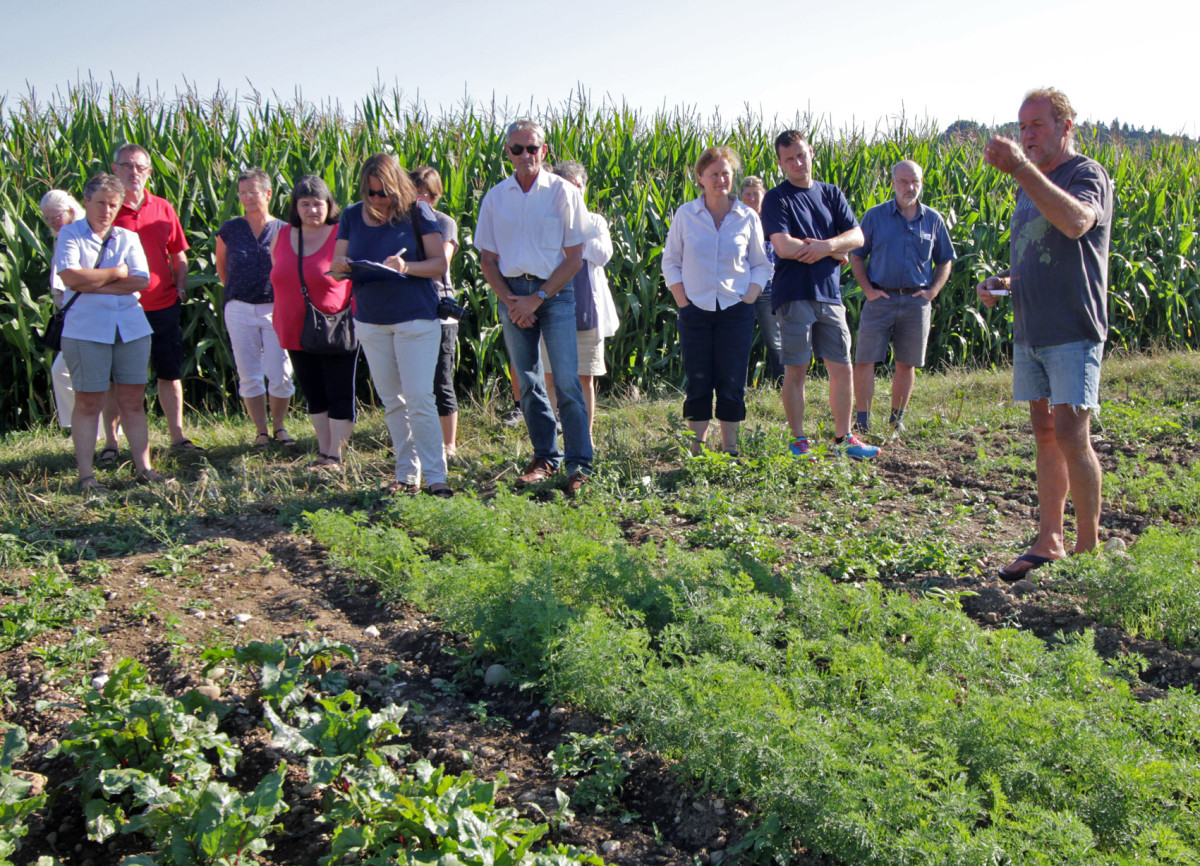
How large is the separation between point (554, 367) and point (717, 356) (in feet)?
3.89

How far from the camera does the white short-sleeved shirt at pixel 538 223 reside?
571 cm

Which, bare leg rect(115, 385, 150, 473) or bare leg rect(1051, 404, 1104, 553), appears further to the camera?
bare leg rect(115, 385, 150, 473)

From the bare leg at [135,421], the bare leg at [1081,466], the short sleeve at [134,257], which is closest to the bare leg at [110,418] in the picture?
the bare leg at [135,421]

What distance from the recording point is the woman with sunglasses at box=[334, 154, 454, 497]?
18.1ft

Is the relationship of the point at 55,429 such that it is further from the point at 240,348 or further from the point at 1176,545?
the point at 1176,545

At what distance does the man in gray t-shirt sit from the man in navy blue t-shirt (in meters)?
1.83

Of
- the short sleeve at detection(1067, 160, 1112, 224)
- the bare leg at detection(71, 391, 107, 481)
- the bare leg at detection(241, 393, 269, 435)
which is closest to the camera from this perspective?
the short sleeve at detection(1067, 160, 1112, 224)

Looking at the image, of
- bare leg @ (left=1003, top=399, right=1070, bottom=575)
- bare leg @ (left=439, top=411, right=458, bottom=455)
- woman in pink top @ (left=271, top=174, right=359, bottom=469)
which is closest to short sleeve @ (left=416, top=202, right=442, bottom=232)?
woman in pink top @ (left=271, top=174, right=359, bottom=469)

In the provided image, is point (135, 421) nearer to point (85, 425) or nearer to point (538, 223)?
point (85, 425)

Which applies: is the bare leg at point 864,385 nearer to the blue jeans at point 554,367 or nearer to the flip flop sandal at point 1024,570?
the blue jeans at point 554,367

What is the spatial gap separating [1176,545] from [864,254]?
3.96 m

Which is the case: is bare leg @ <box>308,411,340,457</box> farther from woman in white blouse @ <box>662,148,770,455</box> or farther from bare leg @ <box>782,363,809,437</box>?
bare leg @ <box>782,363,809,437</box>

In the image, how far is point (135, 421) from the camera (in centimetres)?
623

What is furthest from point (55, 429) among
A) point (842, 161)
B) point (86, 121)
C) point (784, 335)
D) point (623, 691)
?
point (842, 161)
